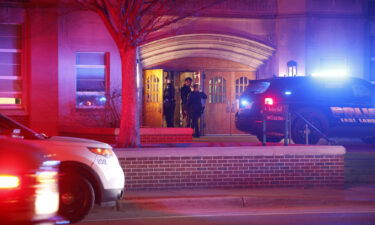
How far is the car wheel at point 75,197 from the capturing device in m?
8.89

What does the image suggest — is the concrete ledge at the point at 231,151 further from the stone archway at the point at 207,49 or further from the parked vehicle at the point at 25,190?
the stone archway at the point at 207,49

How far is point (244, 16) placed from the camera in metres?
20.6

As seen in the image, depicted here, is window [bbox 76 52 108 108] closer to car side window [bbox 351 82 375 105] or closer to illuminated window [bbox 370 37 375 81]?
car side window [bbox 351 82 375 105]

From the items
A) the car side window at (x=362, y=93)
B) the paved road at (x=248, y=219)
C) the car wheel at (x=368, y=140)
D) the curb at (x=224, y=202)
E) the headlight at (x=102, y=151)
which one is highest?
the car side window at (x=362, y=93)

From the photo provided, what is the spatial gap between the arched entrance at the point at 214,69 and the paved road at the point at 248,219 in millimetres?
11943

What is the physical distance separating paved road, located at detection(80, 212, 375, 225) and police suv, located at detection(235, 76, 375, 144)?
5.20 meters

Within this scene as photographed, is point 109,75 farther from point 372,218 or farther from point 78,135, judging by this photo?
point 372,218

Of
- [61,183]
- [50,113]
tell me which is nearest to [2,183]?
[61,183]

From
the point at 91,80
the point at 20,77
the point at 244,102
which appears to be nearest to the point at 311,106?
the point at 244,102

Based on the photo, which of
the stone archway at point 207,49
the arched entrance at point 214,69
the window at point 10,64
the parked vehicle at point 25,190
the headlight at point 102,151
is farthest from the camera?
the arched entrance at point 214,69

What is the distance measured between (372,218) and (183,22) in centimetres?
1172

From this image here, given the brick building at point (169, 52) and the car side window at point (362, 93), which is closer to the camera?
the car side window at point (362, 93)

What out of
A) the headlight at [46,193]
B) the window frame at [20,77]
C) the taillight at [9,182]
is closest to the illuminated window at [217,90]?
the window frame at [20,77]

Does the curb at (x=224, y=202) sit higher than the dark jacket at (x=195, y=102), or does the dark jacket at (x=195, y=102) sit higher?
the dark jacket at (x=195, y=102)
